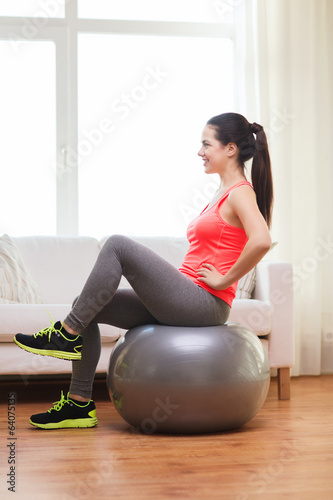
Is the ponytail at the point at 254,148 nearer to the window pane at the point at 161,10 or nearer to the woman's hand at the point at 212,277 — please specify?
the woman's hand at the point at 212,277

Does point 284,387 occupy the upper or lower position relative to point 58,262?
lower

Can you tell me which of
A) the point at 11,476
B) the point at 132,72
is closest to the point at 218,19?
the point at 132,72

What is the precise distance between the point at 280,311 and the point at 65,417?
1.32 m

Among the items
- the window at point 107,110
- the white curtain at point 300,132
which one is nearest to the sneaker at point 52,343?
the window at point 107,110

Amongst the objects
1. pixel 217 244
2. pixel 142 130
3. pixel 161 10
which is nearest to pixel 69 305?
pixel 217 244

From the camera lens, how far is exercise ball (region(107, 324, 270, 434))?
2.04 metres

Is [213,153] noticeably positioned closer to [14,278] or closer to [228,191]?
[228,191]

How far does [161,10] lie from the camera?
4.25 meters

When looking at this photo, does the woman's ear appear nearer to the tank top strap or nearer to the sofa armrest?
→ the tank top strap

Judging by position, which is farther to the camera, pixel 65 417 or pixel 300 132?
pixel 300 132

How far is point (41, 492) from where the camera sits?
1479 millimetres

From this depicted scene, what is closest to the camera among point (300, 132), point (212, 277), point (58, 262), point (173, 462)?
point (173, 462)

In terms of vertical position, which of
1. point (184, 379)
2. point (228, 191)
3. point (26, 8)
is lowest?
point (184, 379)

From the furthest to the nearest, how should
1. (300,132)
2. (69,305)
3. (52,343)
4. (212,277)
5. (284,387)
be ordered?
(300,132) → (284,387) → (69,305) → (212,277) → (52,343)
